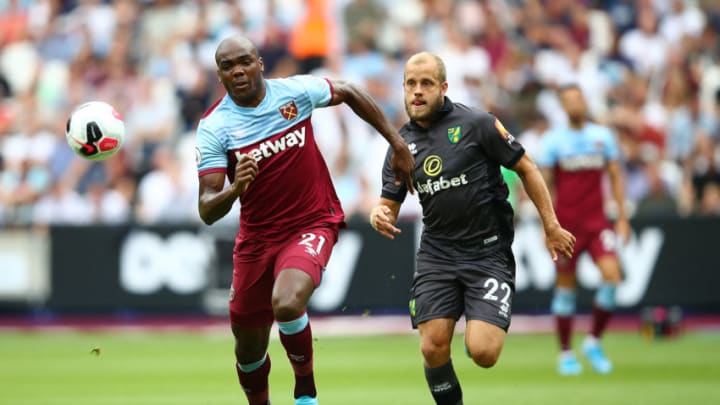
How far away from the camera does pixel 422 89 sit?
9477mm

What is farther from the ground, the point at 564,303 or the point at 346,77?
the point at 346,77

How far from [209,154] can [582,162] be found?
6772 millimetres

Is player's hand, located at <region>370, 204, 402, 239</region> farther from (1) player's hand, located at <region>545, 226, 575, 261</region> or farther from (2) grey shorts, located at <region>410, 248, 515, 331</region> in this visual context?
(1) player's hand, located at <region>545, 226, 575, 261</region>

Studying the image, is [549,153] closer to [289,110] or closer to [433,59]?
[433,59]

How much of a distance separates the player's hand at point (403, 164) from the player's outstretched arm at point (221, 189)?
1.01m

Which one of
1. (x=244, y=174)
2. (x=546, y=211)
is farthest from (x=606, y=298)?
(x=244, y=174)

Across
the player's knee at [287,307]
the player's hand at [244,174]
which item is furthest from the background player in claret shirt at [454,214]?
the player's hand at [244,174]

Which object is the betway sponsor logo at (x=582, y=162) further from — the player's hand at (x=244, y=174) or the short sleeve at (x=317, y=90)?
the player's hand at (x=244, y=174)

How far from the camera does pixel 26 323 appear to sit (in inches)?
804

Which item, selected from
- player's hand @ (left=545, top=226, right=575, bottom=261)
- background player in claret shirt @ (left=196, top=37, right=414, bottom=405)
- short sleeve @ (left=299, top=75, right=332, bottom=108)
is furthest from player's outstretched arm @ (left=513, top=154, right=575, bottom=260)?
short sleeve @ (left=299, top=75, right=332, bottom=108)

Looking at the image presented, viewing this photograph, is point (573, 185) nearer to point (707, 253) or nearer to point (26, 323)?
point (707, 253)

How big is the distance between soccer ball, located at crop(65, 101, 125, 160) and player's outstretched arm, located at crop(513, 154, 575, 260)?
121 inches

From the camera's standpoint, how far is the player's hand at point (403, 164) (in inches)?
368

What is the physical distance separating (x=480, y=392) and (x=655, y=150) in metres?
9.08
